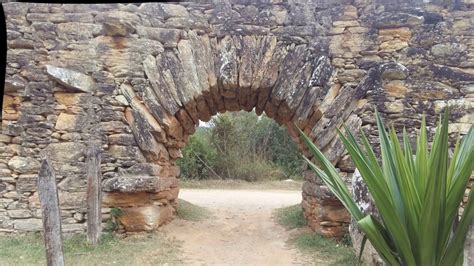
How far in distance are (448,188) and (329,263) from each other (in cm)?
292

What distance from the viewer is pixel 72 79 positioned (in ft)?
17.8

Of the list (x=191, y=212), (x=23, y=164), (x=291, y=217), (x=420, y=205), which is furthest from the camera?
(x=191, y=212)

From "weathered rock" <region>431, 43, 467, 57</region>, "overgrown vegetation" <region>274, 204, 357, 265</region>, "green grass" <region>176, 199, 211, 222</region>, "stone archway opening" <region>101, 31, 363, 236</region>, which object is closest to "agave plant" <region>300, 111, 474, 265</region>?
"overgrown vegetation" <region>274, 204, 357, 265</region>

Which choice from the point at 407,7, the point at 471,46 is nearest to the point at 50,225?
the point at 407,7

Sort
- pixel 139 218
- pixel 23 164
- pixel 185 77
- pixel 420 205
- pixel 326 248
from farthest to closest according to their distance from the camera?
pixel 185 77
pixel 139 218
pixel 23 164
pixel 326 248
pixel 420 205

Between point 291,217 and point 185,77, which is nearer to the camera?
point 185,77

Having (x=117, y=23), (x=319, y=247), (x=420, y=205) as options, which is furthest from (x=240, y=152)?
(x=420, y=205)

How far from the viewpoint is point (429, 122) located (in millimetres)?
5285

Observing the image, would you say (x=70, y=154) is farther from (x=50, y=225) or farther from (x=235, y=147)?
(x=235, y=147)

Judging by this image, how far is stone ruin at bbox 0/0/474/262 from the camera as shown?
5336 millimetres

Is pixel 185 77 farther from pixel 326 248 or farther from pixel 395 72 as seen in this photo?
pixel 326 248

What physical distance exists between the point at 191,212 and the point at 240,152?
Answer: 8.19m

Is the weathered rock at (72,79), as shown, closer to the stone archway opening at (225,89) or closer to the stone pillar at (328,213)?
the stone archway opening at (225,89)

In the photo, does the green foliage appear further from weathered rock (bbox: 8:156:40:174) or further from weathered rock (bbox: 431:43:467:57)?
weathered rock (bbox: 8:156:40:174)
